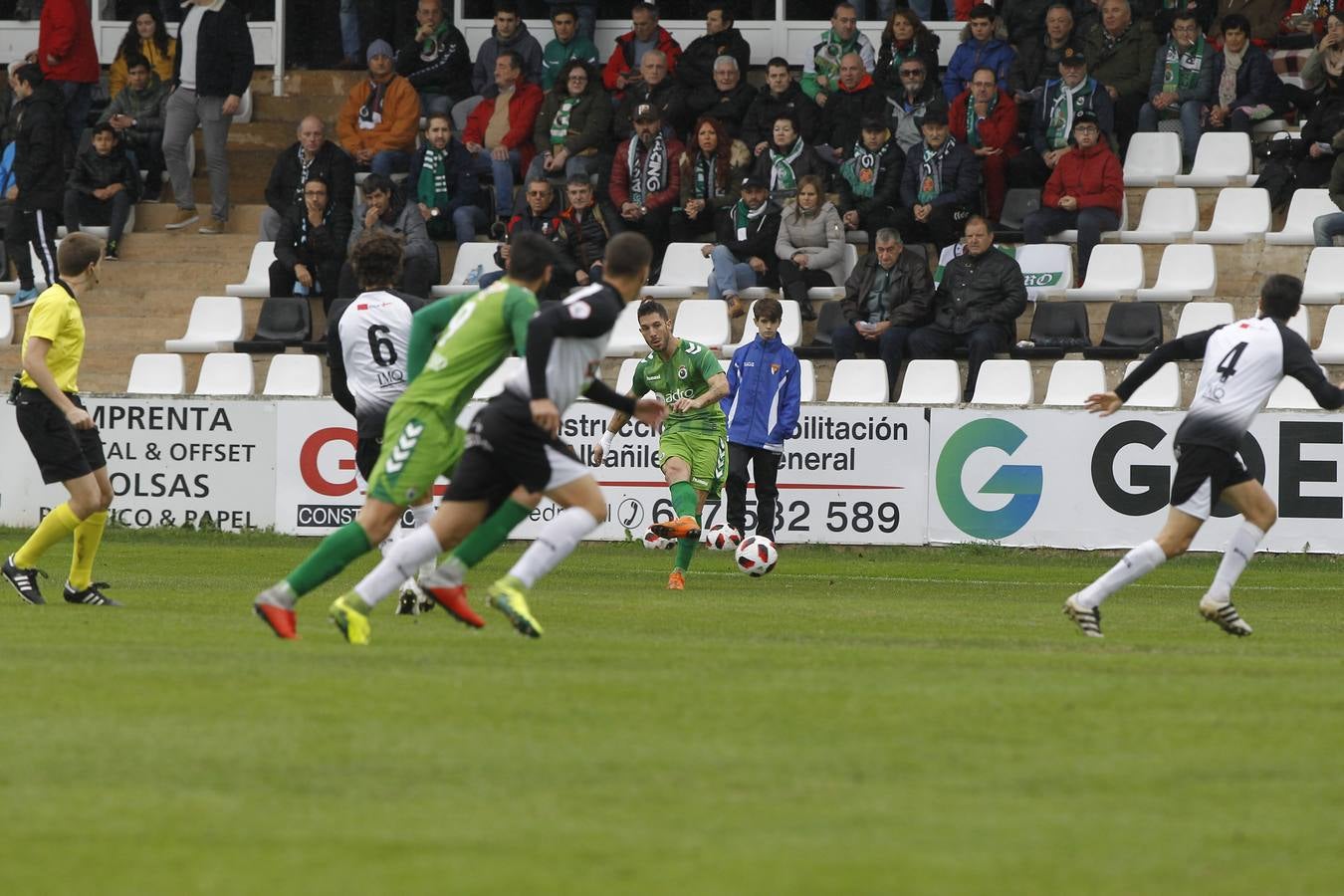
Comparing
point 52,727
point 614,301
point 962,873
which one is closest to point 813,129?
point 614,301

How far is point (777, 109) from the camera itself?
22406 mm

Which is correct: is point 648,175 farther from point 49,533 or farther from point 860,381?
point 49,533

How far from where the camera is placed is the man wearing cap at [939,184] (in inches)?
830

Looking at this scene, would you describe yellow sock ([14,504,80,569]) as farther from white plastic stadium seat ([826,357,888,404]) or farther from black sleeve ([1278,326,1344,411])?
white plastic stadium seat ([826,357,888,404])

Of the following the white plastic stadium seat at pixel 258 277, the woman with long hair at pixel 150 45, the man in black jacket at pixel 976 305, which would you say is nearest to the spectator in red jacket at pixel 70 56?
the woman with long hair at pixel 150 45

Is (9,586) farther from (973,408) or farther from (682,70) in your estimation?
(682,70)

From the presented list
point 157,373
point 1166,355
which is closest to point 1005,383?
point 1166,355

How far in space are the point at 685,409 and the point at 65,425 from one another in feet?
16.8

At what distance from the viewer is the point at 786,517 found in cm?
1939

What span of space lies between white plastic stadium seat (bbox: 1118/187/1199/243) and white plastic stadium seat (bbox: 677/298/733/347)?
14.3 ft

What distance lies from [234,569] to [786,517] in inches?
220

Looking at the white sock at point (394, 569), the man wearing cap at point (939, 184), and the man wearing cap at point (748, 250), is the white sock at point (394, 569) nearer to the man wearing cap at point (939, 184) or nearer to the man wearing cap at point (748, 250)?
the man wearing cap at point (748, 250)

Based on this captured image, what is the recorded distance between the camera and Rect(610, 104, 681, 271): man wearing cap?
22078 mm

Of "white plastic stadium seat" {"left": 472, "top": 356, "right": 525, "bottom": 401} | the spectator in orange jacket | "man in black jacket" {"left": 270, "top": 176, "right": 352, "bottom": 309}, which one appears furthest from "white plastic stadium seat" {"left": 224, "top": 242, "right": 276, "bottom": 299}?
"white plastic stadium seat" {"left": 472, "top": 356, "right": 525, "bottom": 401}
